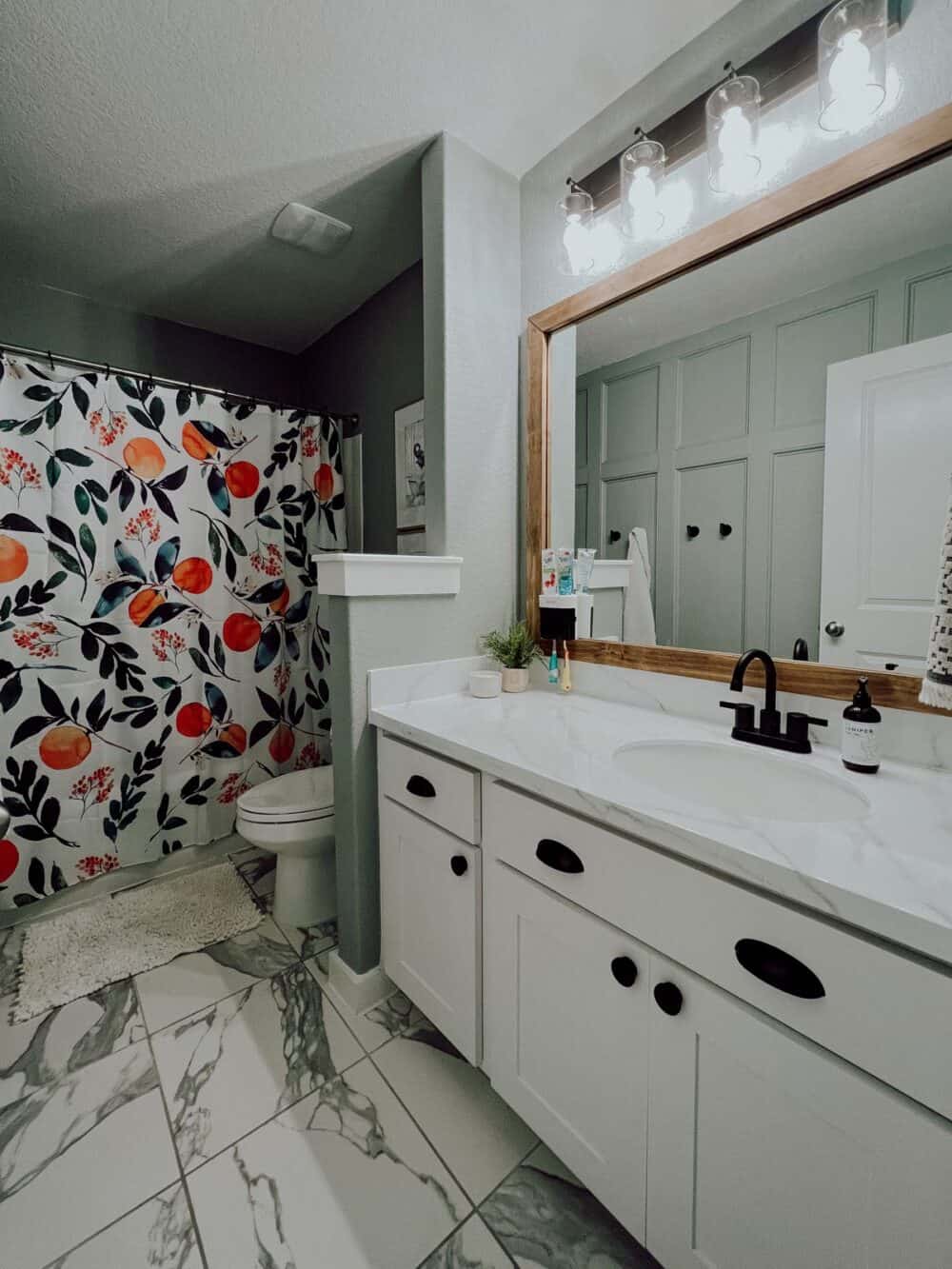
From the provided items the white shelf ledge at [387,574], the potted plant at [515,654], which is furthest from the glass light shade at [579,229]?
the potted plant at [515,654]

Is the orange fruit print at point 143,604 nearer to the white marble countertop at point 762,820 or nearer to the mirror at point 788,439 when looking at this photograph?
the white marble countertop at point 762,820

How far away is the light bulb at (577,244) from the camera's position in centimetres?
144

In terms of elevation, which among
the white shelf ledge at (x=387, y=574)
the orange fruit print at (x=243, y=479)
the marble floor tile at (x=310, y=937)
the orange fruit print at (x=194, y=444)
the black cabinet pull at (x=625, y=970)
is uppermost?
the orange fruit print at (x=194, y=444)

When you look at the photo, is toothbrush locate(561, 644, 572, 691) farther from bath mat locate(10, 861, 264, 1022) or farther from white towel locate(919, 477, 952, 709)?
bath mat locate(10, 861, 264, 1022)

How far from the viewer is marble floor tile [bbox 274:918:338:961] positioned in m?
1.68

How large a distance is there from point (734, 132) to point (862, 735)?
49.8 inches

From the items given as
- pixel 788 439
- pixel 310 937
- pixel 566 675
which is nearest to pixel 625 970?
pixel 566 675

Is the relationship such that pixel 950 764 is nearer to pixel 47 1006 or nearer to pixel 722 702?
pixel 722 702

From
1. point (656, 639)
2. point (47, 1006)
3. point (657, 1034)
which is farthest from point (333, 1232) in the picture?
point (656, 639)

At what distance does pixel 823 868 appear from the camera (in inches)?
23.9

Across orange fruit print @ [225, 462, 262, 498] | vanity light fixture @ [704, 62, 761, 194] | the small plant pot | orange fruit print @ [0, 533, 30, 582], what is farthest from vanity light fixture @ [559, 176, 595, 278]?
orange fruit print @ [0, 533, 30, 582]

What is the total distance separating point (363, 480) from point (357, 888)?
5.72ft

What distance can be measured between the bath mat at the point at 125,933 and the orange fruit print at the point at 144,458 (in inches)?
A: 59.9

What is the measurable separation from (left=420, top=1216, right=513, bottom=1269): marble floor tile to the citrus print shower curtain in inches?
63.3
